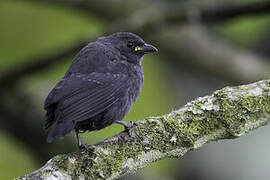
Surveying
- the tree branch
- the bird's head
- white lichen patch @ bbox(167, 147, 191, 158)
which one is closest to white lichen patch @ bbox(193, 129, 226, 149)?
white lichen patch @ bbox(167, 147, 191, 158)

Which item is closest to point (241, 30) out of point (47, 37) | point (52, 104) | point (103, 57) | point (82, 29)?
point (82, 29)

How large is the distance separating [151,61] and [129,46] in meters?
4.80

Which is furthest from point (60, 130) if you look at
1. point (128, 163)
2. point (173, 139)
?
point (173, 139)

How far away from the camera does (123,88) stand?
3.88 metres

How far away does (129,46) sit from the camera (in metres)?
4.37

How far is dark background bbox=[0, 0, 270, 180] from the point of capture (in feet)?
20.1

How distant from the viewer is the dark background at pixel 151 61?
20.1ft

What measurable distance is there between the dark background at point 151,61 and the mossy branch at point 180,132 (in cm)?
238

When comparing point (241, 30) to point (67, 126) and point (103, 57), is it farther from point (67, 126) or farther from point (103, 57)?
point (67, 126)

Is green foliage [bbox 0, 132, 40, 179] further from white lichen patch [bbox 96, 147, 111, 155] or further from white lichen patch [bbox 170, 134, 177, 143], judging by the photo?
white lichen patch [bbox 170, 134, 177, 143]

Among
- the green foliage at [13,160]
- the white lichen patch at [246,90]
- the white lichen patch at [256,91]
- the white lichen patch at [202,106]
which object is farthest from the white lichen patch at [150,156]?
the green foliage at [13,160]

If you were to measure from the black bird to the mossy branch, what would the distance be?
0.19 m

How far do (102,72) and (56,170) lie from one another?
115 cm

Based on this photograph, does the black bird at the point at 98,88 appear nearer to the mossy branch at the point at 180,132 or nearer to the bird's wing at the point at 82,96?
the bird's wing at the point at 82,96
